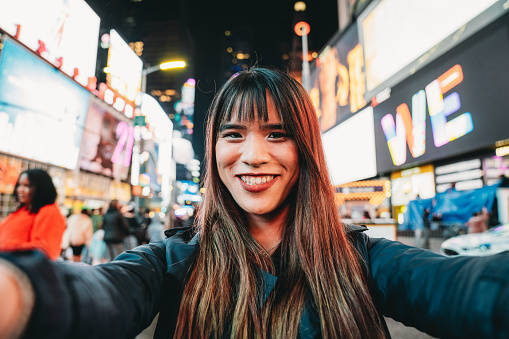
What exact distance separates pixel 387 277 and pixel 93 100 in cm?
908

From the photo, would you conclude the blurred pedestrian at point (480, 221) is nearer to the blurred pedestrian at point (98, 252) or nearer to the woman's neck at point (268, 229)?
the woman's neck at point (268, 229)

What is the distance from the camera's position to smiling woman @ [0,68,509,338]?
839mm

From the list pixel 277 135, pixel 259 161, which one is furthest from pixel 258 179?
pixel 277 135

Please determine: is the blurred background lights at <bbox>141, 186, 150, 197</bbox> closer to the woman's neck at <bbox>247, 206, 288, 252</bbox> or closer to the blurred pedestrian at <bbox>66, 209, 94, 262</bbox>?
the blurred pedestrian at <bbox>66, 209, 94, 262</bbox>

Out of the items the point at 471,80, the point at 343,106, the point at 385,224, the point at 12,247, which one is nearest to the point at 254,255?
the point at 12,247

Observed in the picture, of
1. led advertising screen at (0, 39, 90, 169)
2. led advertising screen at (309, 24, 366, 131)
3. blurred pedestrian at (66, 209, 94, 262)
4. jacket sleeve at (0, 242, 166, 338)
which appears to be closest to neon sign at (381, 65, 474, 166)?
led advertising screen at (309, 24, 366, 131)

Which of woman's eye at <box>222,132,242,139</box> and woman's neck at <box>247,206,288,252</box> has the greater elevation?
woman's eye at <box>222,132,242,139</box>

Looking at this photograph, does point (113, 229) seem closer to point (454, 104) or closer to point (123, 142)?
point (123, 142)

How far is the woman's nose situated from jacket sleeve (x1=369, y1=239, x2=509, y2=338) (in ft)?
2.28

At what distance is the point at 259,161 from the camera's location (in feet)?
4.28

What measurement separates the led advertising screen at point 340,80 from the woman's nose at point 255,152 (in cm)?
921

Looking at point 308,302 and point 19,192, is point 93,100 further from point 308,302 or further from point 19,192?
point 308,302

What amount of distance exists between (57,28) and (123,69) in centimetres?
494

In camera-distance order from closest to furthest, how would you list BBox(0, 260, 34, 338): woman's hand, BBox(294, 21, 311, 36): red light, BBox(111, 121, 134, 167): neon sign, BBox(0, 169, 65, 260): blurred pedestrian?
BBox(0, 260, 34, 338): woman's hand, BBox(0, 169, 65, 260): blurred pedestrian, BBox(294, 21, 311, 36): red light, BBox(111, 121, 134, 167): neon sign
